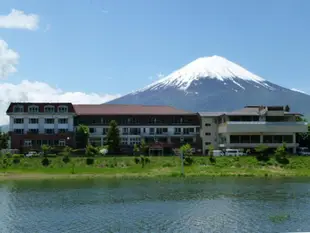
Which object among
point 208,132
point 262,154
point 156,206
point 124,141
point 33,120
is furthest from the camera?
point 124,141

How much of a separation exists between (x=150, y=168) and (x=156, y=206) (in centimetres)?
2667

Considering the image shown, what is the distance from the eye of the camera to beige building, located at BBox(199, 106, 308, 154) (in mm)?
73688

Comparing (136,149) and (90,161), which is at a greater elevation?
(136,149)

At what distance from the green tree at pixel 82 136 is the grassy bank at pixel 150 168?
14.3 metres

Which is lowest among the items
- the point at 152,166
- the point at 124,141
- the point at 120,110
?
the point at 152,166

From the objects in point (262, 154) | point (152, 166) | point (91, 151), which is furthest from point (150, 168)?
point (262, 154)

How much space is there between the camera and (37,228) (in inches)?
936

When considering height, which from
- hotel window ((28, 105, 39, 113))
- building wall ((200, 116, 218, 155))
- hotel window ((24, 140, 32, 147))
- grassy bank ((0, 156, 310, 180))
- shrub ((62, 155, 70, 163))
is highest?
hotel window ((28, 105, 39, 113))

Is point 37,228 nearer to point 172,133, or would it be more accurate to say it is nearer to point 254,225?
point 254,225

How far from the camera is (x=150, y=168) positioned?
2245 inches

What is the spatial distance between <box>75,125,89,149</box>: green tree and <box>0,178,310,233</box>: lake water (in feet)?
101

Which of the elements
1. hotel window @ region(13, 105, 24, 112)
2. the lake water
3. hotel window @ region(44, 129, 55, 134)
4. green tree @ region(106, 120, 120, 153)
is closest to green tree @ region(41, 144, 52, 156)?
hotel window @ region(44, 129, 55, 134)

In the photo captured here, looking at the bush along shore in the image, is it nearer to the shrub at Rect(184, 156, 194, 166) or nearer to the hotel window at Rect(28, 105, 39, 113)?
the shrub at Rect(184, 156, 194, 166)

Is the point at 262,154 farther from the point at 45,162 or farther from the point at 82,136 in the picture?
the point at 82,136
